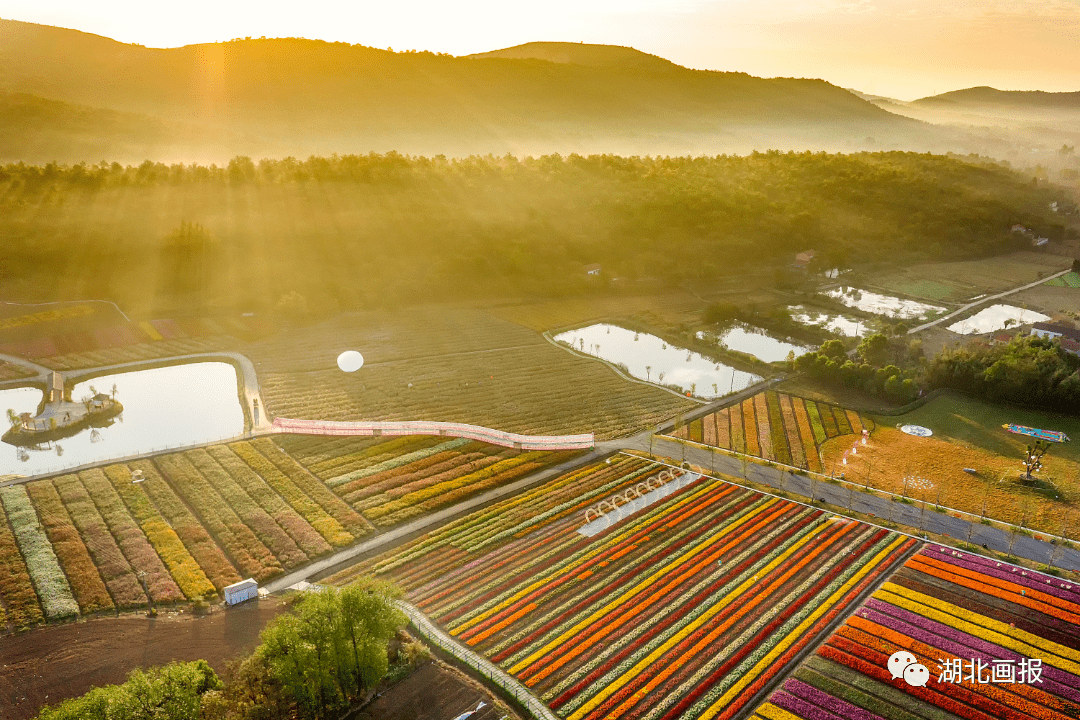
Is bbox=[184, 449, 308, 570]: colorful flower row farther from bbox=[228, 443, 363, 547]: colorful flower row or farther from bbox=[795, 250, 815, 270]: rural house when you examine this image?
bbox=[795, 250, 815, 270]: rural house

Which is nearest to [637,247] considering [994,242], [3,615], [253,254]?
[253,254]

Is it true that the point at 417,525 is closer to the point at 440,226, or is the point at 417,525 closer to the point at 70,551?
the point at 70,551

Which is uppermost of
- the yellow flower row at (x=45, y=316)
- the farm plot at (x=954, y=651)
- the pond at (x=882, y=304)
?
the yellow flower row at (x=45, y=316)

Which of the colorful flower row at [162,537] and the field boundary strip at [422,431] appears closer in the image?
the colorful flower row at [162,537]

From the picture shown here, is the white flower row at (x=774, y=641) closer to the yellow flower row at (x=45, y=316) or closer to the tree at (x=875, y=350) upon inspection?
the tree at (x=875, y=350)

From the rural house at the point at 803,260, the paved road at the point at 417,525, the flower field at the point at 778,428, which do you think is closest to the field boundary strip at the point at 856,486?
the flower field at the point at 778,428

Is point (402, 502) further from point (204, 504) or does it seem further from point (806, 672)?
point (806, 672)

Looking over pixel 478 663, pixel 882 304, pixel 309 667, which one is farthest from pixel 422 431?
pixel 882 304
